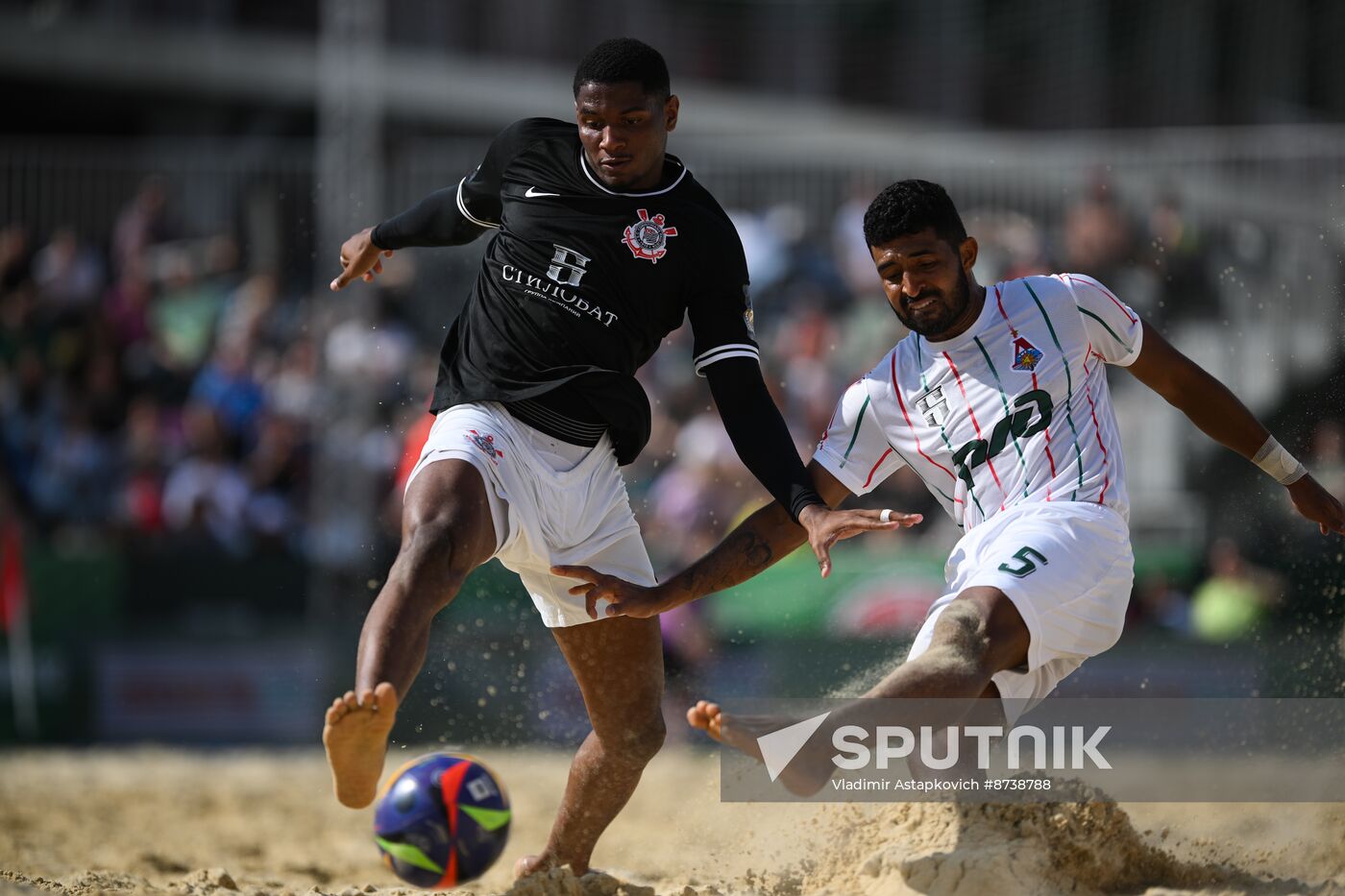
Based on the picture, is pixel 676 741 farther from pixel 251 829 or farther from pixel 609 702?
pixel 609 702

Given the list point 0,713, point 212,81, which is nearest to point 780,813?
point 0,713

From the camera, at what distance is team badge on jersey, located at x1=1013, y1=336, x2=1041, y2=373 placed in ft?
16.9

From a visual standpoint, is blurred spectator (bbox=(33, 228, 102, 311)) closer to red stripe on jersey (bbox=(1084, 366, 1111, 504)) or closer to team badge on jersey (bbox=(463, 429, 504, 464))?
team badge on jersey (bbox=(463, 429, 504, 464))

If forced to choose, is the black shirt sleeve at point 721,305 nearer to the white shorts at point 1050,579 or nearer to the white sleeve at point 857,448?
the white sleeve at point 857,448

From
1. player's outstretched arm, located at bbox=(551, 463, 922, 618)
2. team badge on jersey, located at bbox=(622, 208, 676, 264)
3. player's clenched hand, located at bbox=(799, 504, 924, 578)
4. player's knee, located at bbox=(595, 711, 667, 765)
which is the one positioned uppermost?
team badge on jersey, located at bbox=(622, 208, 676, 264)

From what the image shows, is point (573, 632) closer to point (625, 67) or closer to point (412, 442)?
point (625, 67)

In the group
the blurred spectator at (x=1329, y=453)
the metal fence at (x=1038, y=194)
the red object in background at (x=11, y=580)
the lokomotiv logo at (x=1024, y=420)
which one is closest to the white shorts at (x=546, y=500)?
the lokomotiv logo at (x=1024, y=420)

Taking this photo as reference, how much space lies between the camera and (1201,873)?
554cm

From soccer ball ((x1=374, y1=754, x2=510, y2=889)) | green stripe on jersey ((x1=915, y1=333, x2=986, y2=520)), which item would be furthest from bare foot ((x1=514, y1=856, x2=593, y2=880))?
green stripe on jersey ((x1=915, y1=333, x2=986, y2=520))

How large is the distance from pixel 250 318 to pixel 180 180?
2.12 m

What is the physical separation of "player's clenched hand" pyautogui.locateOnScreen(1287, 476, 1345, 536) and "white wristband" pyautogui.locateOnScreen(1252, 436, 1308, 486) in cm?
3

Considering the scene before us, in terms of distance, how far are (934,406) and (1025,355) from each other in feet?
1.18

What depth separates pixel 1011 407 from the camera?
5.12 meters

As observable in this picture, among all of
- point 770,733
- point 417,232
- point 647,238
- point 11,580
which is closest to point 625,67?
point 647,238
